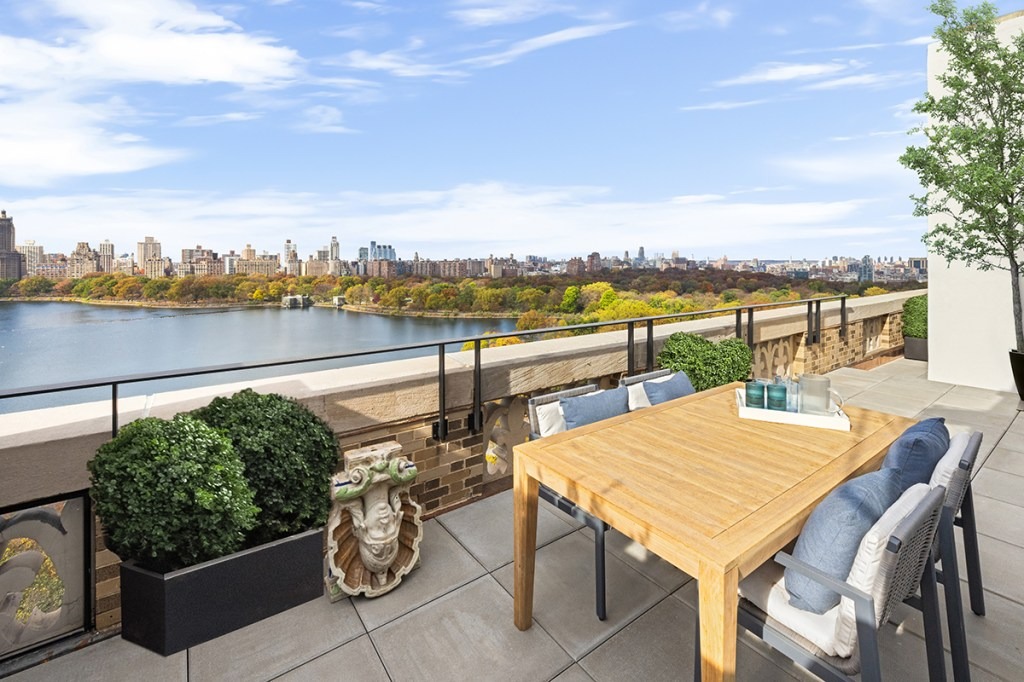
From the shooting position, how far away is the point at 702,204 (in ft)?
126

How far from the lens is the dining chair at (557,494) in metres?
1.95

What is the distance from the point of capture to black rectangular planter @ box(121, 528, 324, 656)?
5.74ft

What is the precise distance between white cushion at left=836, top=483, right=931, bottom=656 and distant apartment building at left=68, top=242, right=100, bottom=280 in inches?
853

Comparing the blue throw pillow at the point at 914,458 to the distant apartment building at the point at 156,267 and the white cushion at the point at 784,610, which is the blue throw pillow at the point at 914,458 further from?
the distant apartment building at the point at 156,267

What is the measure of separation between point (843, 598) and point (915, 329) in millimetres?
8450

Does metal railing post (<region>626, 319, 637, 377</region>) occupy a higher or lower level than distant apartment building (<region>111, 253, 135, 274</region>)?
lower

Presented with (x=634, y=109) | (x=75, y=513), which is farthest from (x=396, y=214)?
(x=75, y=513)

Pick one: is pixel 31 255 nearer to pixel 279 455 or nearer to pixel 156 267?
pixel 156 267

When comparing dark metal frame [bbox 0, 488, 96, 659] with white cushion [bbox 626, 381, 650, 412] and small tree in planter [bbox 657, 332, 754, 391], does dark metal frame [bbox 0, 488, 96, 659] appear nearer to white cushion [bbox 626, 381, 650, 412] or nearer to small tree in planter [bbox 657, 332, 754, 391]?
white cushion [bbox 626, 381, 650, 412]

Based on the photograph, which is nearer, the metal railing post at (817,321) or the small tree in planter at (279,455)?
the small tree in planter at (279,455)

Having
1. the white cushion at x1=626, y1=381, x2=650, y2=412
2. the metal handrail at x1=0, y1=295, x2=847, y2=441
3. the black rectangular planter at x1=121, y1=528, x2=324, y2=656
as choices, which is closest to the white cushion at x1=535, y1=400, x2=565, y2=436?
the metal handrail at x1=0, y1=295, x2=847, y2=441

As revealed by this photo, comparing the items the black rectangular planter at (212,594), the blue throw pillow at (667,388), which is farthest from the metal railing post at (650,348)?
the black rectangular planter at (212,594)

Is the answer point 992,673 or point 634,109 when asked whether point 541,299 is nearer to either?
point 634,109

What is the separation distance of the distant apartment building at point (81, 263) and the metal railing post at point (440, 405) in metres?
19.6
